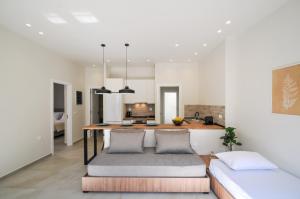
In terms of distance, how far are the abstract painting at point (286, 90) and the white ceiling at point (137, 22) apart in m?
1.06

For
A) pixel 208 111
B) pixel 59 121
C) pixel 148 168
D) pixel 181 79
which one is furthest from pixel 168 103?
pixel 59 121

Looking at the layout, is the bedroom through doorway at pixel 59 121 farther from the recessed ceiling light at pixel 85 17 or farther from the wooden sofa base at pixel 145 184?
the recessed ceiling light at pixel 85 17

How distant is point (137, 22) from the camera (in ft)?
10.3

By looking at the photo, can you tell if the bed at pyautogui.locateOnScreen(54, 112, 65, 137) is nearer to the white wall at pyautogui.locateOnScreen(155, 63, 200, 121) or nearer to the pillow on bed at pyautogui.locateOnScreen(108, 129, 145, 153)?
the white wall at pyautogui.locateOnScreen(155, 63, 200, 121)

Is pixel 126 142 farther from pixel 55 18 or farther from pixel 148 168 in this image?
pixel 55 18

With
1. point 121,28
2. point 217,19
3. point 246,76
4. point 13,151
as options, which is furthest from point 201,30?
point 13,151

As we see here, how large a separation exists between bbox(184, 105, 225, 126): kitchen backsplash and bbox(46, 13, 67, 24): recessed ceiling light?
12.8 feet

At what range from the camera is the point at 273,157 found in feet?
9.11

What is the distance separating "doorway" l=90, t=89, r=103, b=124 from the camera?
23.4 feet

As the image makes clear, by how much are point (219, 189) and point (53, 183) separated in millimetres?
2889

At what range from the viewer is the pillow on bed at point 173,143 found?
3197 millimetres

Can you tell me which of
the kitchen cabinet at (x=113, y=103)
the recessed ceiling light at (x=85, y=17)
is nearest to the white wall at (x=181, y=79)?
the kitchen cabinet at (x=113, y=103)

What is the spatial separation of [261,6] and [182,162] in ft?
9.11

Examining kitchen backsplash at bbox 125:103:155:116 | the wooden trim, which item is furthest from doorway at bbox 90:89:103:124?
the wooden trim
